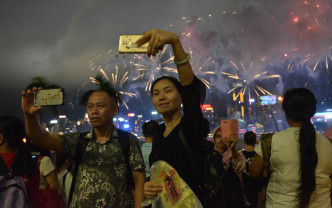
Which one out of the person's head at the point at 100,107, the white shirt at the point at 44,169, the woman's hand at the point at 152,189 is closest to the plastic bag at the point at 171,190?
the woman's hand at the point at 152,189

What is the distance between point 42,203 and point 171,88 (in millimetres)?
2003

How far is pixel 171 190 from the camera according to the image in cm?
149

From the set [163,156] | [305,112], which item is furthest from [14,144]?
[305,112]

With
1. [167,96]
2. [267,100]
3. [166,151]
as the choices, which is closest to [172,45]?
[167,96]

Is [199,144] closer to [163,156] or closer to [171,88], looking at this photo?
[163,156]

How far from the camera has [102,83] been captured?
10.7 ft

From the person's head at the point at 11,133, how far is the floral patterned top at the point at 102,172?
0.50 meters

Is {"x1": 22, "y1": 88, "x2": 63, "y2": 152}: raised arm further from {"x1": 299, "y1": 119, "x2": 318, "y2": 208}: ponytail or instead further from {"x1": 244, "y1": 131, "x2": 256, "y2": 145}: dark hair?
{"x1": 244, "y1": 131, "x2": 256, "y2": 145}: dark hair

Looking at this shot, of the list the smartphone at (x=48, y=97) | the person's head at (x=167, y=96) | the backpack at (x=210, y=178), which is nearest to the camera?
the backpack at (x=210, y=178)

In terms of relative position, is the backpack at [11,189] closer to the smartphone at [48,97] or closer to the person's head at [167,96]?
the smartphone at [48,97]

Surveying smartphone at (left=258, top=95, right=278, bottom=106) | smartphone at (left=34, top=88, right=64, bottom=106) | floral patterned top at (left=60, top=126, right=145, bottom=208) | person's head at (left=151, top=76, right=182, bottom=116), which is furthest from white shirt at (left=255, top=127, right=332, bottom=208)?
smartphone at (left=258, top=95, right=278, bottom=106)

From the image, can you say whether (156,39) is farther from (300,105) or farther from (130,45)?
(300,105)

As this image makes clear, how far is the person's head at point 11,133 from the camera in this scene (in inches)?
103

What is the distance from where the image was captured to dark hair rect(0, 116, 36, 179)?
2570mm
